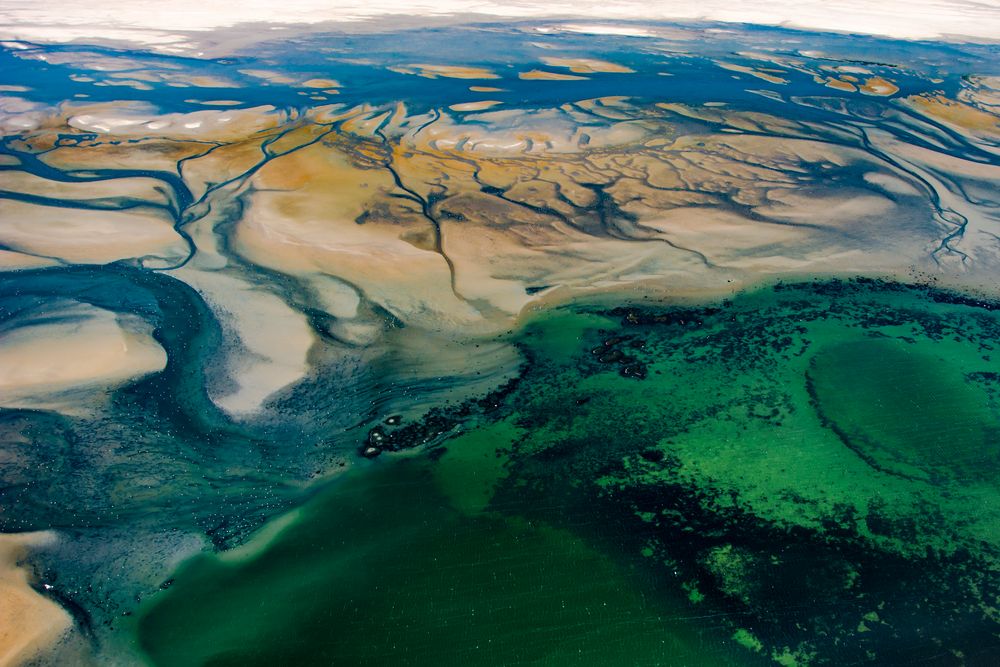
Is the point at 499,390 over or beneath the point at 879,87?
beneath

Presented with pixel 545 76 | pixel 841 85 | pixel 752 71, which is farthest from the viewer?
pixel 752 71

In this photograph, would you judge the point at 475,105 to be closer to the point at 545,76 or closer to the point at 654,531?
the point at 545,76

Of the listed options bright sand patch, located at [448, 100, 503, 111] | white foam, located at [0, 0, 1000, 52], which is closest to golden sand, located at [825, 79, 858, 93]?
white foam, located at [0, 0, 1000, 52]

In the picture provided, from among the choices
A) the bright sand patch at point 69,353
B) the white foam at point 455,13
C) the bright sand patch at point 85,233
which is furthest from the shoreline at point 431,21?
the bright sand patch at point 69,353

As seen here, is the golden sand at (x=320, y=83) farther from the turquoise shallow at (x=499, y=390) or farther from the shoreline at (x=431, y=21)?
the shoreline at (x=431, y=21)

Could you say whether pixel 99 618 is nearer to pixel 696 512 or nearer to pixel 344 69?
pixel 696 512

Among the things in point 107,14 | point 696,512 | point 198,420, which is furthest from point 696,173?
point 107,14

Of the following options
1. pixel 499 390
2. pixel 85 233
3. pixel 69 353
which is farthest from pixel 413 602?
pixel 85 233
